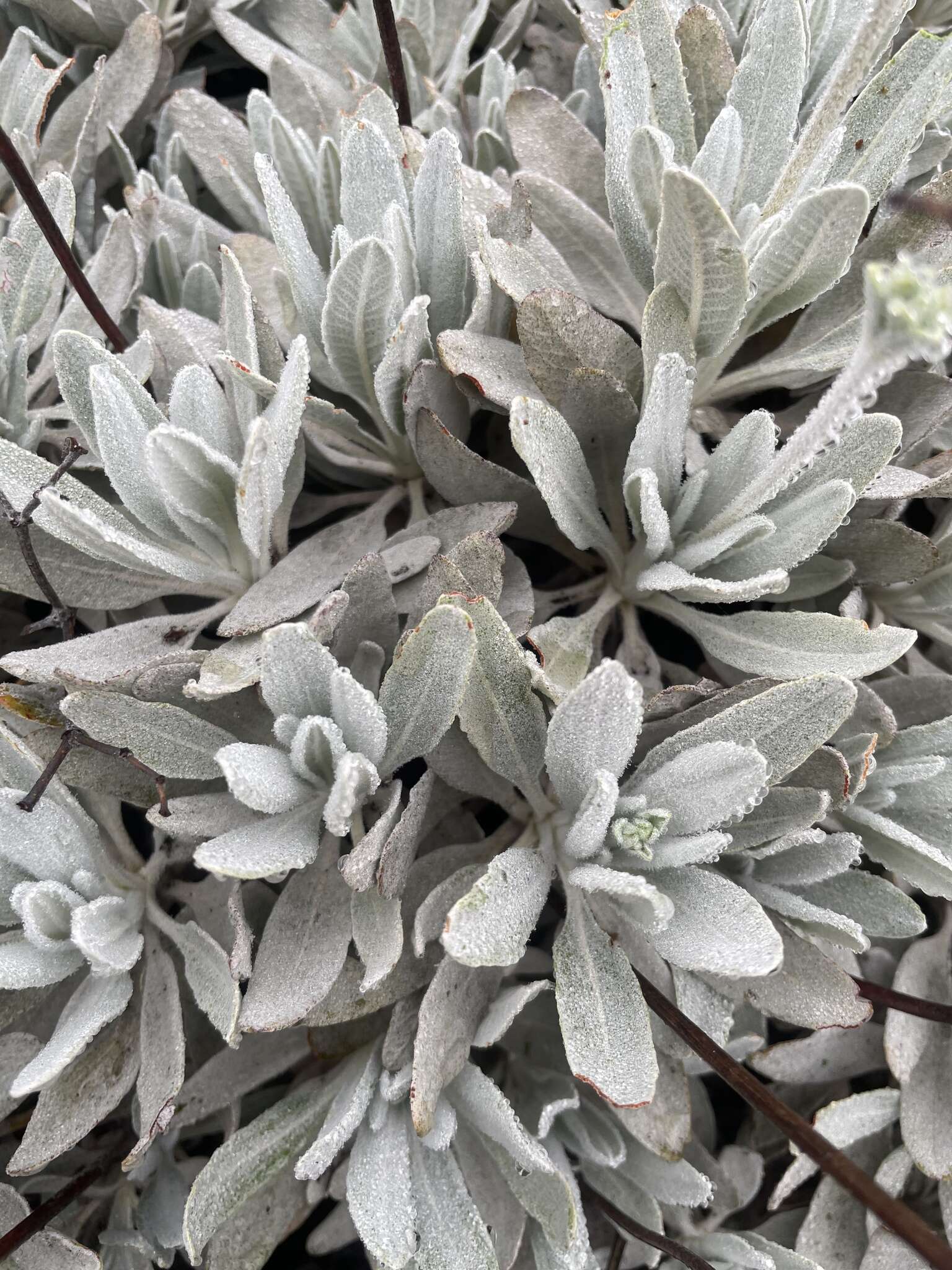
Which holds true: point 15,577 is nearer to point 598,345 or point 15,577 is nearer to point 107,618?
point 107,618

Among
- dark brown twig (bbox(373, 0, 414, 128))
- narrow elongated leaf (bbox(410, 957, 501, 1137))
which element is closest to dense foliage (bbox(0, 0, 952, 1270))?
narrow elongated leaf (bbox(410, 957, 501, 1137))

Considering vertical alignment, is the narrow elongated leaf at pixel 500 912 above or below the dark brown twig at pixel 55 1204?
above

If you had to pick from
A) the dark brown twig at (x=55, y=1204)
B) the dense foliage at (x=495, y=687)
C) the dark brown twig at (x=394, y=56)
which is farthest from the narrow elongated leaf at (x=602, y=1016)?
the dark brown twig at (x=394, y=56)

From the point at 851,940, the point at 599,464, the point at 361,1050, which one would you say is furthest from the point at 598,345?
the point at 361,1050

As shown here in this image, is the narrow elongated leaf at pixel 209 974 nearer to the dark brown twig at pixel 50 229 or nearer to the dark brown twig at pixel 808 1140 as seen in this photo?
the dark brown twig at pixel 808 1140

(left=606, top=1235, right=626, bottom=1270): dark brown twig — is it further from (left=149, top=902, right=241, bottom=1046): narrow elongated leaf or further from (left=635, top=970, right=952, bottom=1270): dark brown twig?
(left=149, top=902, right=241, bottom=1046): narrow elongated leaf
